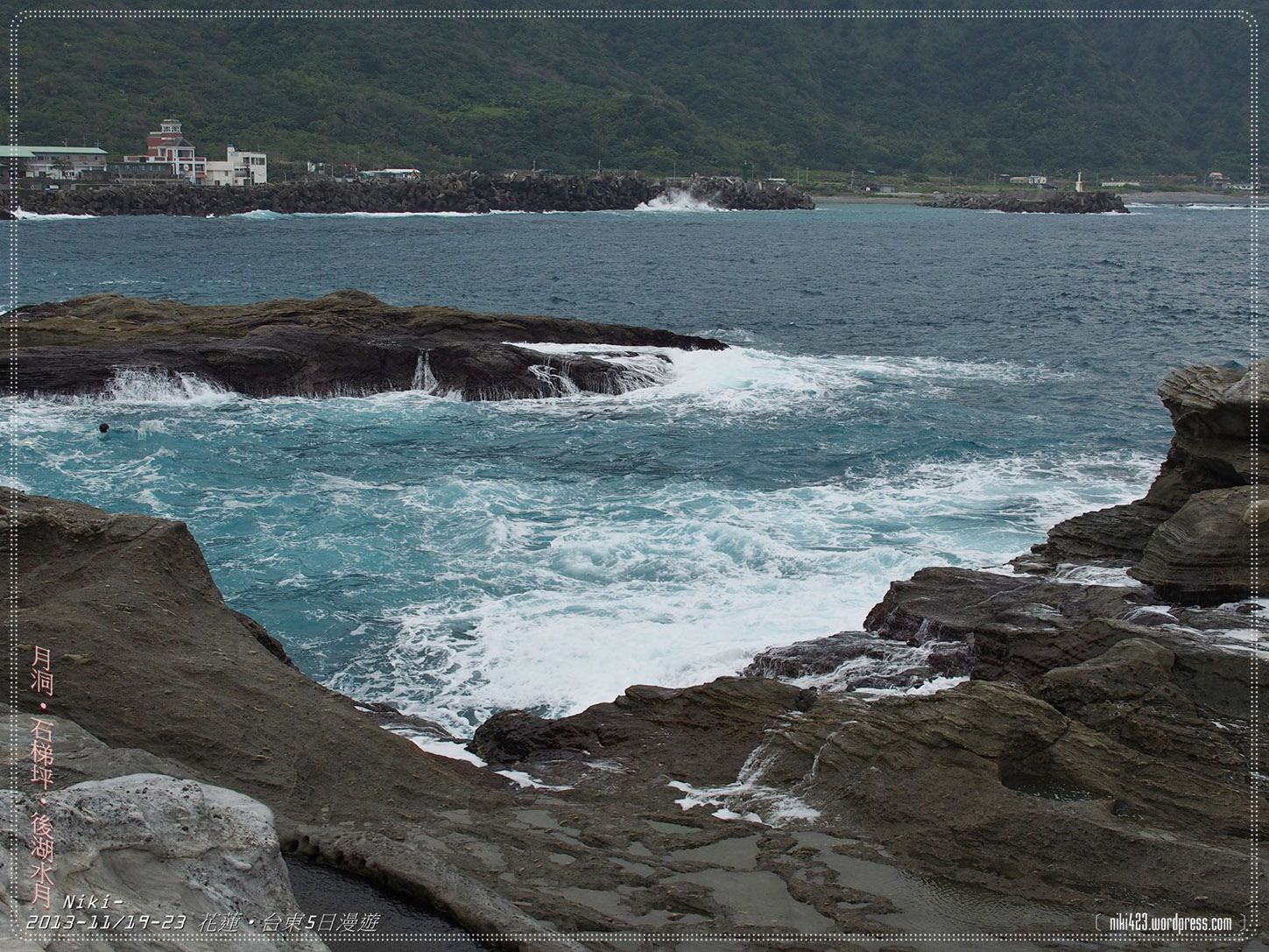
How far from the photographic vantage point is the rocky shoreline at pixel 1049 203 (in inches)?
5655

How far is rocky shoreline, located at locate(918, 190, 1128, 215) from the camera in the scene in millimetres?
143625

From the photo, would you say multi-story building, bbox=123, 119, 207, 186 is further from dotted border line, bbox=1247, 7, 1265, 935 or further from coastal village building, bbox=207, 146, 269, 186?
dotted border line, bbox=1247, 7, 1265, 935

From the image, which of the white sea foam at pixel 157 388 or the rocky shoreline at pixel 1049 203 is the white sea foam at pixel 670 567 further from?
the rocky shoreline at pixel 1049 203

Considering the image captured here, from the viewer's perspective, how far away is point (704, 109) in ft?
646

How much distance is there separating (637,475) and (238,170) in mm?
117369

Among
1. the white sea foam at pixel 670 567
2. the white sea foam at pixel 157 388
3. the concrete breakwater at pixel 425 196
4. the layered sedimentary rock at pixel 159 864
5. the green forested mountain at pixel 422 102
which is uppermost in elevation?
the green forested mountain at pixel 422 102

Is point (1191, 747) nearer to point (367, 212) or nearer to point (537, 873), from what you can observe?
point (537, 873)

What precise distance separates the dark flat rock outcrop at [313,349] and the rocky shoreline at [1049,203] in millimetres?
127033

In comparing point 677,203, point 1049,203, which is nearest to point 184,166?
point 677,203

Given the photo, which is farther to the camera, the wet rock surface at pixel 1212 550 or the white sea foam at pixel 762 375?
the white sea foam at pixel 762 375

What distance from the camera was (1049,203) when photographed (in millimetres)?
145875

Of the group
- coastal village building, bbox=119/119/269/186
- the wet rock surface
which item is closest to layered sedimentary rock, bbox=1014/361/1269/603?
the wet rock surface

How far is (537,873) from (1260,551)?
9.24 m

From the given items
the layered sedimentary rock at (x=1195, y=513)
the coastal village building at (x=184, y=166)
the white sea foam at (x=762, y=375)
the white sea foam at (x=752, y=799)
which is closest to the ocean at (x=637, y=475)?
the white sea foam at (x=762, y=375)
